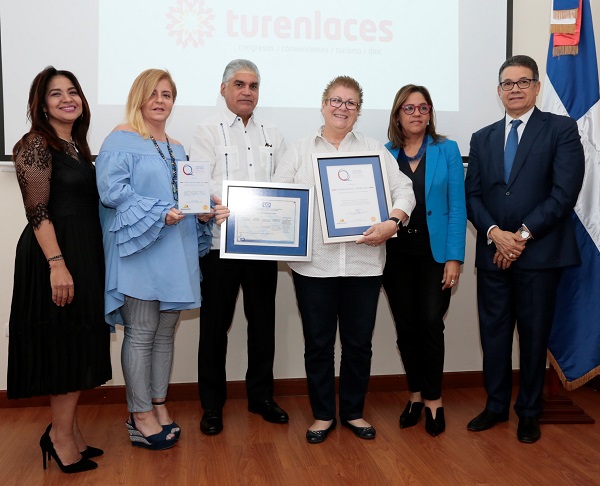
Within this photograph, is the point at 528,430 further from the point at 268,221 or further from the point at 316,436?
the point at 268,221

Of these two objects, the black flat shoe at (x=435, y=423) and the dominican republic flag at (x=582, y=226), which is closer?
the black flat shoe at (x=435, y=423)

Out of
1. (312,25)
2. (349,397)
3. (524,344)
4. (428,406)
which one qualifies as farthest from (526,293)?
(312,25)

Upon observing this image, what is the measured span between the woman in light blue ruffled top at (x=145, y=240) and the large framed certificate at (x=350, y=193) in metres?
0.62

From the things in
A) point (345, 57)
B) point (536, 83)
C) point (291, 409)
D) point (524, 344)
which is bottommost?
point (291, 409)

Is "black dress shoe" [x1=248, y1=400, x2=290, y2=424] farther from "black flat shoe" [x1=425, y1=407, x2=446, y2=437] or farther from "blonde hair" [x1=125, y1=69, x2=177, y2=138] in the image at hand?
"blonde hair" [x1=125, y1=69, x2=177, y2=138]

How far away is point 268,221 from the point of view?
8.66 feet

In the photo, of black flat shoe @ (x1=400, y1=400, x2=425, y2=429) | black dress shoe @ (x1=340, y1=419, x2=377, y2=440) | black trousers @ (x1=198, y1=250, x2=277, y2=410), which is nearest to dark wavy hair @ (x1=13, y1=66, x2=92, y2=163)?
black trousers @ (x1=198, y1=250, x2=277, y2=410)

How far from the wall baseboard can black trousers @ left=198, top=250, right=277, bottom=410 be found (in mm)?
479

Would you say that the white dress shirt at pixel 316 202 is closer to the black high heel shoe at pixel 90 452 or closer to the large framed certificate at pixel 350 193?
the large framed certificate at pixel 350 193

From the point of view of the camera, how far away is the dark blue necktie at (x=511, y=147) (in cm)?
284

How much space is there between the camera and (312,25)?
345 centimetres

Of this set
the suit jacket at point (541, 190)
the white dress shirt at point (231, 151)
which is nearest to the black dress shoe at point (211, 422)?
the white dress shirt at point (231, 151)

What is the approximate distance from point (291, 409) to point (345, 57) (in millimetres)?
2118

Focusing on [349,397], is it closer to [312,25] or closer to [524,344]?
[524,344]
